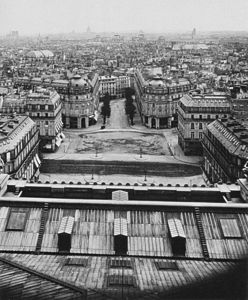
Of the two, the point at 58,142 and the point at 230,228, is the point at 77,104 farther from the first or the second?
the point at 230,228

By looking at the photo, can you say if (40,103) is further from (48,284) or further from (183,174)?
(48,284)

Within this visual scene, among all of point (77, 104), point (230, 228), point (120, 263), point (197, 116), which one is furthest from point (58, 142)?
point (120, 263)

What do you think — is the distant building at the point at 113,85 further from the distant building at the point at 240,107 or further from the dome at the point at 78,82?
the distant building at the point at 240,107

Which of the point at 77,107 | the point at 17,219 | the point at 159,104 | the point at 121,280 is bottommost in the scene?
the point at 77,107

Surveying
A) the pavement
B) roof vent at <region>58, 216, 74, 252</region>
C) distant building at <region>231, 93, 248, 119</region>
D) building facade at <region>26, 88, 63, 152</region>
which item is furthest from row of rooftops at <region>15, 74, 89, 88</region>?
roof vent at <region>58, 216, 74, 252</region>

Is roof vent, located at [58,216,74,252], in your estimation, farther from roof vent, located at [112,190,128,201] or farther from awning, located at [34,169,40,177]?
awning, located at [34,169,40,177]

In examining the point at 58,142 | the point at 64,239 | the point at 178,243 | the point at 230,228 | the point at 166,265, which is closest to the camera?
the point at 166,265

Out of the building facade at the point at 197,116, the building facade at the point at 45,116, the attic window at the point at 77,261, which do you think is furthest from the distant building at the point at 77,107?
the attic window at the point at 77,261
